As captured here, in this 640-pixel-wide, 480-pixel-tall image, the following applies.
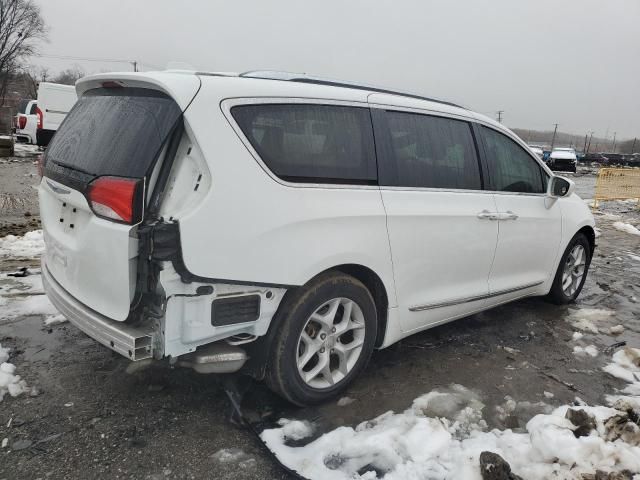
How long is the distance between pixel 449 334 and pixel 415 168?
5.50 feet

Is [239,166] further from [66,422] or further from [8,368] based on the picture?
[8,368]

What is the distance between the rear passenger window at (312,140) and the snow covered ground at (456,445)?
141cm

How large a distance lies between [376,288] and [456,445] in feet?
3.29

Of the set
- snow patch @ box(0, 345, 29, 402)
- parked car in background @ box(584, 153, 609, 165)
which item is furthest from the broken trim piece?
parked car in background @ box(584, 153, 609, 165)

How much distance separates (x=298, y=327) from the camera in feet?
8.91

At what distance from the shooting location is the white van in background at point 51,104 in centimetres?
1959

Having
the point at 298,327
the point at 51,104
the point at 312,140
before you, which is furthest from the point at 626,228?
the point at 51,104

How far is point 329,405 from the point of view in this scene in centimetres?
303

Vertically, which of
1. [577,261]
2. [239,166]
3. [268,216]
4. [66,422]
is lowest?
[66,422]

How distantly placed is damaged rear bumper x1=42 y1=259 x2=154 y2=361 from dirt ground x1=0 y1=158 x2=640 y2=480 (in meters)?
0.55

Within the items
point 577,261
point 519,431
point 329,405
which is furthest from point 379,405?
point 577,261

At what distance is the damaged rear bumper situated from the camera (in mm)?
2346

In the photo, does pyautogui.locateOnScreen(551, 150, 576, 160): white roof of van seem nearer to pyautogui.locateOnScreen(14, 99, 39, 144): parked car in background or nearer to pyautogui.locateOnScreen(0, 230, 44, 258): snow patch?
pyautogui.locateOnScreen(14, 99, 39, 144): parked car in background

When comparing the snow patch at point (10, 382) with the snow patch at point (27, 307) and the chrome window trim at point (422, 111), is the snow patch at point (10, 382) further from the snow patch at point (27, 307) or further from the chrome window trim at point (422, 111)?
→ the chrome window trim at point (422, 111)
